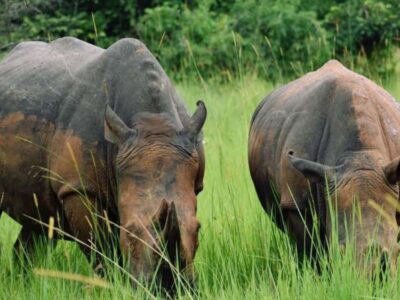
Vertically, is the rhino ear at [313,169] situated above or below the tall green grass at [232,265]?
above

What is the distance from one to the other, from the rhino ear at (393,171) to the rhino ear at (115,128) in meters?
1.35

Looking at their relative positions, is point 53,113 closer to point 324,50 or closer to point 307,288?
point 307,288

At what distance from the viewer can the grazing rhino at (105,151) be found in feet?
19.1

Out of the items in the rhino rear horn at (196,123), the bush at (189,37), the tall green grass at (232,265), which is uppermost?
the rhino rear horn at (196,123)

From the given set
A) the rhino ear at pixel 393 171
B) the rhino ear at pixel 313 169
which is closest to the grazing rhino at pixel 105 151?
the rhino ear at pixel 313 169

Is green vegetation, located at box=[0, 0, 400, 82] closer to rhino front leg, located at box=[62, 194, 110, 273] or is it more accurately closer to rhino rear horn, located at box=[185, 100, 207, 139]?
rhino front leg, located at box=[62, 194, 110, 273]

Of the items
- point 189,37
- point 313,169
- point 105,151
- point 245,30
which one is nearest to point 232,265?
point 313,169

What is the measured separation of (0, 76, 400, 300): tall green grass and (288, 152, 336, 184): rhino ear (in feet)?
1.34

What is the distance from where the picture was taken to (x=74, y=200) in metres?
6.53

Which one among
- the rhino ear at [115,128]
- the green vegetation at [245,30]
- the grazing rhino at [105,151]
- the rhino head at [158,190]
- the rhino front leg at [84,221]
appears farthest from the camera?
the green vegetation at [245,30]

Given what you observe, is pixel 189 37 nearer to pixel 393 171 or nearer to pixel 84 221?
pixel 84 221

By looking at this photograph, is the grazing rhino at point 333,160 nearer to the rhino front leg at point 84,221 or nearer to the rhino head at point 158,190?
the rhino head at point 158,190

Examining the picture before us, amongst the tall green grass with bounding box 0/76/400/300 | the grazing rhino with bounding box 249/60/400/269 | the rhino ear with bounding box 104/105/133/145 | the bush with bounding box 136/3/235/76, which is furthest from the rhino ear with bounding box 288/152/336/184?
the bush with bounding box 136/3/235/76

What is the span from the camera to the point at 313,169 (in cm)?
620
